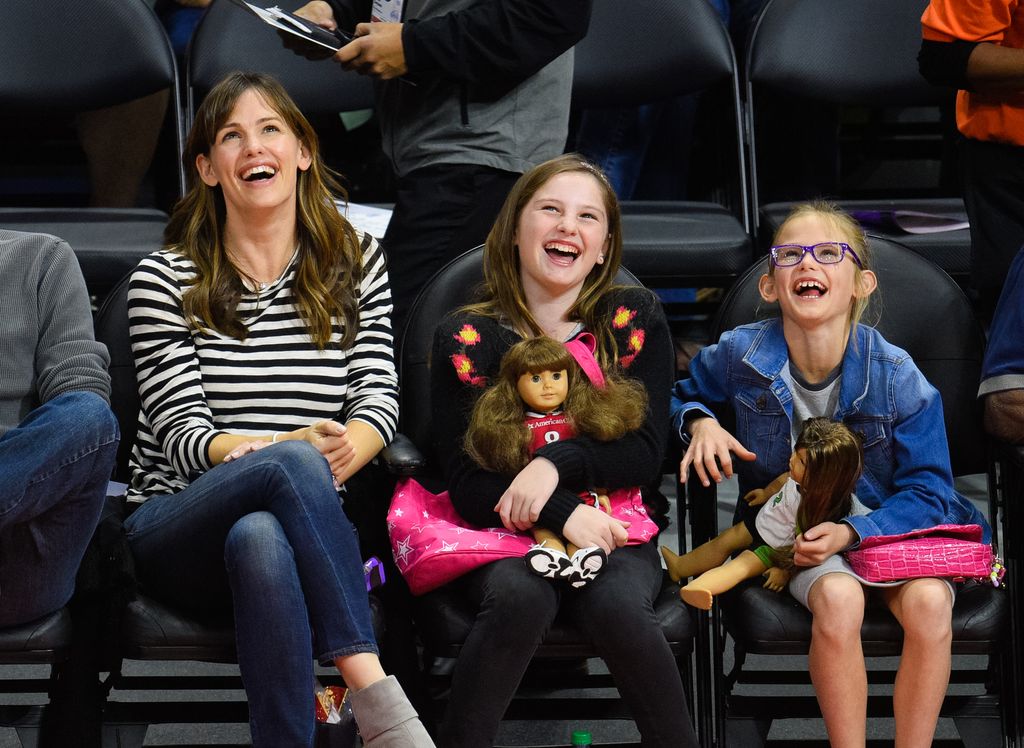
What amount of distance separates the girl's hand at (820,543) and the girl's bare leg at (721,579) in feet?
0.26

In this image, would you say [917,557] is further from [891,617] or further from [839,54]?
[839,54]

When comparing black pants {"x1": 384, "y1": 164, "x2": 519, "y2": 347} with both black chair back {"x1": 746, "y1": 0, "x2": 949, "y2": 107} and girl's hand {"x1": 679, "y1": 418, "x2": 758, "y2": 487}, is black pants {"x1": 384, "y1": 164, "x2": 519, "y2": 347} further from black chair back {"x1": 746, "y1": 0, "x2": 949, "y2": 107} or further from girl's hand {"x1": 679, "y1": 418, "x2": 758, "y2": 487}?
black chair back {"x1": 746, "y1": 0, "x2": 949, "y2": 107}

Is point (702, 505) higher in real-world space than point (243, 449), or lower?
lower

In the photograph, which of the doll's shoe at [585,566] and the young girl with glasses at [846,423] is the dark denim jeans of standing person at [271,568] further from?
the young girl with glasses at [846,423]

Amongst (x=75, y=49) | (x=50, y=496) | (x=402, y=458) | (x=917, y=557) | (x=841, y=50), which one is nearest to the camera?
(x=50, y=496)

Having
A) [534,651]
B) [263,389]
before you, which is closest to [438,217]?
[263,389]

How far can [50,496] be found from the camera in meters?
1.97

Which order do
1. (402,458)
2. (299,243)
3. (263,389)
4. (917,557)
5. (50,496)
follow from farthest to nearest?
(299,243) → (263,389) → (402,458) → (917,557) → (50,496)

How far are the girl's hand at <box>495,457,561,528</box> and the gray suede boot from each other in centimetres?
32

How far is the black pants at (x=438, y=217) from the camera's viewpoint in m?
2.70

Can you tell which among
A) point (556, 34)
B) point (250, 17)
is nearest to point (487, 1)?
point (556, 34)

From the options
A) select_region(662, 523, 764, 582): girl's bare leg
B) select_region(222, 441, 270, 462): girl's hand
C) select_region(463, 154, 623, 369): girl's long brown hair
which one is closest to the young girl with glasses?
select_region(662, 523, 764, 582): girl's bare leg

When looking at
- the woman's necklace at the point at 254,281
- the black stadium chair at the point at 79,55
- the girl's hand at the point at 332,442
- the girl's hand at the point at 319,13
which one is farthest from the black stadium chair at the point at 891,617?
the black stadium chair at the point at 79,55

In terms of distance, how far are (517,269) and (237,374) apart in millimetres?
514
